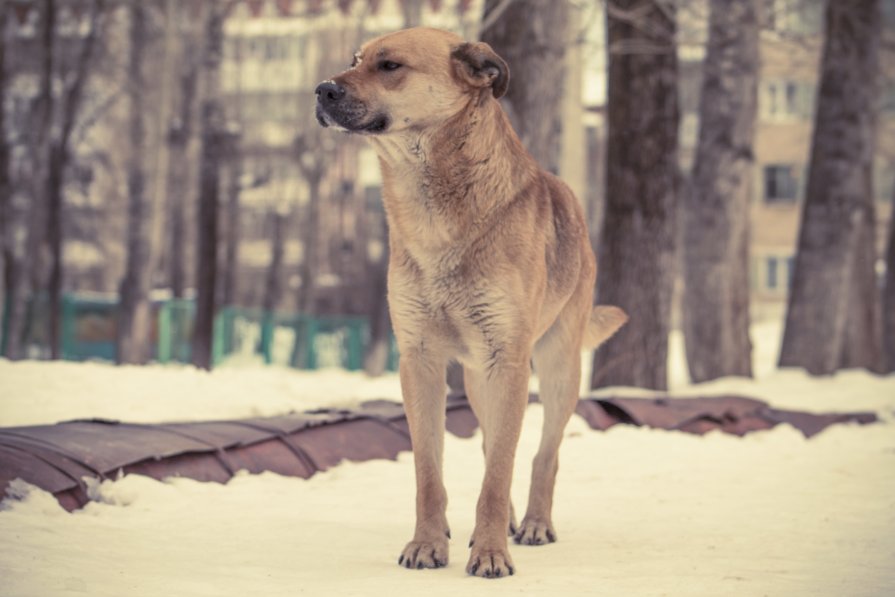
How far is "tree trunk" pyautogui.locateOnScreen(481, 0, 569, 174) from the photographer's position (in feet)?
41.3

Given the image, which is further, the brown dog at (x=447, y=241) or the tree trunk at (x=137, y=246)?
the tree trunk at (x=137, y=246)

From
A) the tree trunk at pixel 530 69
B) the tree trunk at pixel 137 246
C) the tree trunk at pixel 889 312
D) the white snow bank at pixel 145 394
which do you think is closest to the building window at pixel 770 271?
the tree trunk at pixel 889 312

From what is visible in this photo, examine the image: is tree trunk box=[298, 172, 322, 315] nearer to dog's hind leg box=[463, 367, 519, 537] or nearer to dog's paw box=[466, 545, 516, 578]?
dog's hind leg box=[463, 367, 519, 537]

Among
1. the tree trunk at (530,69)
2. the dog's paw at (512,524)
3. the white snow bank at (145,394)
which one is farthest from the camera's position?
the tree trunk at (530,69)

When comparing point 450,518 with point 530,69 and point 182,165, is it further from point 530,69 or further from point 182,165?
point 182,165

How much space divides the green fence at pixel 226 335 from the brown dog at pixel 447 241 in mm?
22501

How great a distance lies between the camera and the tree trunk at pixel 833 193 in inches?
665

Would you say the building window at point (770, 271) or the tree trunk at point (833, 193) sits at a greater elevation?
the tree trunk at point (833, 193)

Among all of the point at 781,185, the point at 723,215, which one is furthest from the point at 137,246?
the point at 781,185

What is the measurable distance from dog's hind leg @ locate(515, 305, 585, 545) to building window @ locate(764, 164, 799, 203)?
1592 inches

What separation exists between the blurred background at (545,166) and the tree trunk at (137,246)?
0.18 ft

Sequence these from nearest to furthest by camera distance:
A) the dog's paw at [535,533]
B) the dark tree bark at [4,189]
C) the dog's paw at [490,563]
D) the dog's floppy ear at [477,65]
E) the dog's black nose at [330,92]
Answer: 1. the dog's paw at [490,563]
2. the dog's black nose at [330,92]
3. the dog's floppy ear at [477,65]
4. the dog's paw at [535,533]
5. the dark tree bark at [4,189]

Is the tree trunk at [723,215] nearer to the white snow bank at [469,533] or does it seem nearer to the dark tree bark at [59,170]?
the white snow bank at [469,533]

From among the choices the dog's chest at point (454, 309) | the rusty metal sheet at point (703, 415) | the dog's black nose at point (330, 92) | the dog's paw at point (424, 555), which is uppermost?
the dog's black nose at point (330, 92)
